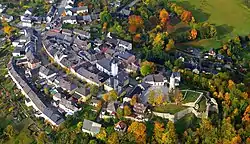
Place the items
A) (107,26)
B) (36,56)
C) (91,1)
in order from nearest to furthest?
(36,56), (107,26), (91,1)

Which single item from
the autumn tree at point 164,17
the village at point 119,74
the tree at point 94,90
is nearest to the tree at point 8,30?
the village at point 119,74

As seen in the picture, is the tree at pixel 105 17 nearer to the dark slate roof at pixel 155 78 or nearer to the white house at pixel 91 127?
the dark slate roof at pixel 155 78

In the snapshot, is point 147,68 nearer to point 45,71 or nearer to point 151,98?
point 151,98

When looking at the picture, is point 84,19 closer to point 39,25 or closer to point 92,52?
point 39,25

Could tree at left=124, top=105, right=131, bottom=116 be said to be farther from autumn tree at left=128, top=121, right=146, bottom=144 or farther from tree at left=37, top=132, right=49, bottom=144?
tree at left=37, top=132, right=49, bottom=144

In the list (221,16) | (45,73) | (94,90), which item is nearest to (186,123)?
(94,90)

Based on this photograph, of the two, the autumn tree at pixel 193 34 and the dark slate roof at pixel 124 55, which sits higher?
the dark slate roof at pixel 124 55

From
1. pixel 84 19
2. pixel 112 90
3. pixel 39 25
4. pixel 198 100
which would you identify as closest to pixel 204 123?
pixel 198 100

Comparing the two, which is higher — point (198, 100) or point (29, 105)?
point (198, 100)
